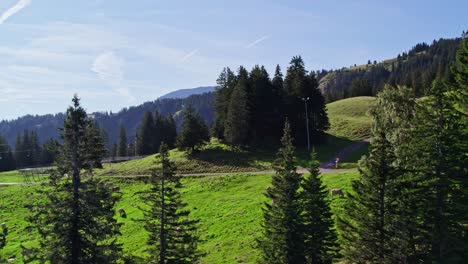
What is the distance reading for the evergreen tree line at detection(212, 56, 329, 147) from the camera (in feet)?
251

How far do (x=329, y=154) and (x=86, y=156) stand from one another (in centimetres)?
5990

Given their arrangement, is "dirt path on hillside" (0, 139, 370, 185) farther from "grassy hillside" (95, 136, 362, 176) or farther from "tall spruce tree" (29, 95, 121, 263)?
"tall spruce tree" (29, 95, 121, 263)

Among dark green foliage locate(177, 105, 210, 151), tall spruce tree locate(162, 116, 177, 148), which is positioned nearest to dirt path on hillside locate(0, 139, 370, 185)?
dark green foliage locate(177, 105, 210, 151)

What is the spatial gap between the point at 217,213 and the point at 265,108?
38883 mm

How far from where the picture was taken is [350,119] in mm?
106125

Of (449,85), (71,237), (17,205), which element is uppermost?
(449,85)

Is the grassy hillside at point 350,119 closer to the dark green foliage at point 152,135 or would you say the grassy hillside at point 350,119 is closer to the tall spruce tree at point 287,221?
the dark green foliage at point 152,135

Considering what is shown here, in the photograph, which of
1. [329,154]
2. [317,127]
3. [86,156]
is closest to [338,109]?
[317,127]

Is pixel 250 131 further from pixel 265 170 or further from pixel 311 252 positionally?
pixel 311 252

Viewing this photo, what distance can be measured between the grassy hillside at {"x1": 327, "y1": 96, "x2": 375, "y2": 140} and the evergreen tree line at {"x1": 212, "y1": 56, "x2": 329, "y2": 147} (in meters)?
9.90

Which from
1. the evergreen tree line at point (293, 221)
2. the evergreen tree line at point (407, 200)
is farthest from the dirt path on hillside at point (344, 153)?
the evergreen tree line at point (407, 200)

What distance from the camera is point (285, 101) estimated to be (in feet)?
269

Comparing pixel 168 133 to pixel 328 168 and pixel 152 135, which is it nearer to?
pixel 152 135

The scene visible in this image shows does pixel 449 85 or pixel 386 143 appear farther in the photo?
pixel 449 85
